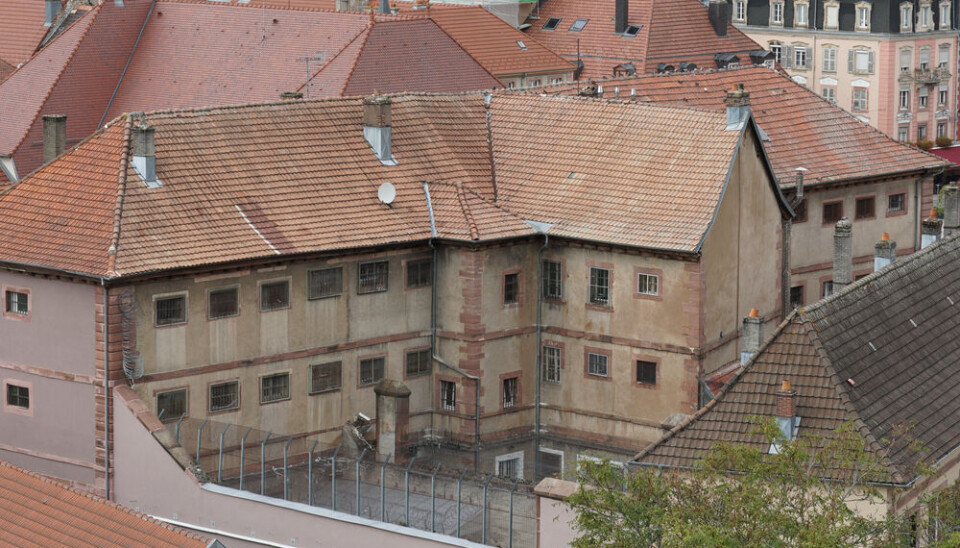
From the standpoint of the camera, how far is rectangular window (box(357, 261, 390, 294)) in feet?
221

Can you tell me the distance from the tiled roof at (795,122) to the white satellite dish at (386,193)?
564 inches

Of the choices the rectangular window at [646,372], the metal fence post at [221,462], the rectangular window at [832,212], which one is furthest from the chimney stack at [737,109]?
the metal fence post at [221,462]

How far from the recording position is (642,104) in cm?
7212

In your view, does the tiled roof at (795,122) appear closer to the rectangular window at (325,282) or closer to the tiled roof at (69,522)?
the rectangular window at (325,282)

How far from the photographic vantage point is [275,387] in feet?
216

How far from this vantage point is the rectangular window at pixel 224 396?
64.4m

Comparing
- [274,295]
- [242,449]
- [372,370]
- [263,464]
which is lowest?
[263,464]

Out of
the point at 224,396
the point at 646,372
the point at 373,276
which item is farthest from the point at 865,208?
the point at 224,396

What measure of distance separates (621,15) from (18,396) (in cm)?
6539

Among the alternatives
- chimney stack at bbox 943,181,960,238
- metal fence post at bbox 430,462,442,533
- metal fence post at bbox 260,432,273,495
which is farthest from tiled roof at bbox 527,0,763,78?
metal fence post at bbox 430,462,442,533

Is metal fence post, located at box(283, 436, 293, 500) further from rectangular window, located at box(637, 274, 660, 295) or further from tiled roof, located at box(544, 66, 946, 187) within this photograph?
tiled roof, located at box(544, 66, 946, 187)

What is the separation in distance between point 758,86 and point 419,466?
22.4 meters

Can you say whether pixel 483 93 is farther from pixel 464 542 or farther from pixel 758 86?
pixel 464 542

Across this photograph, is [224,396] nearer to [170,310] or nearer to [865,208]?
[170,310]
